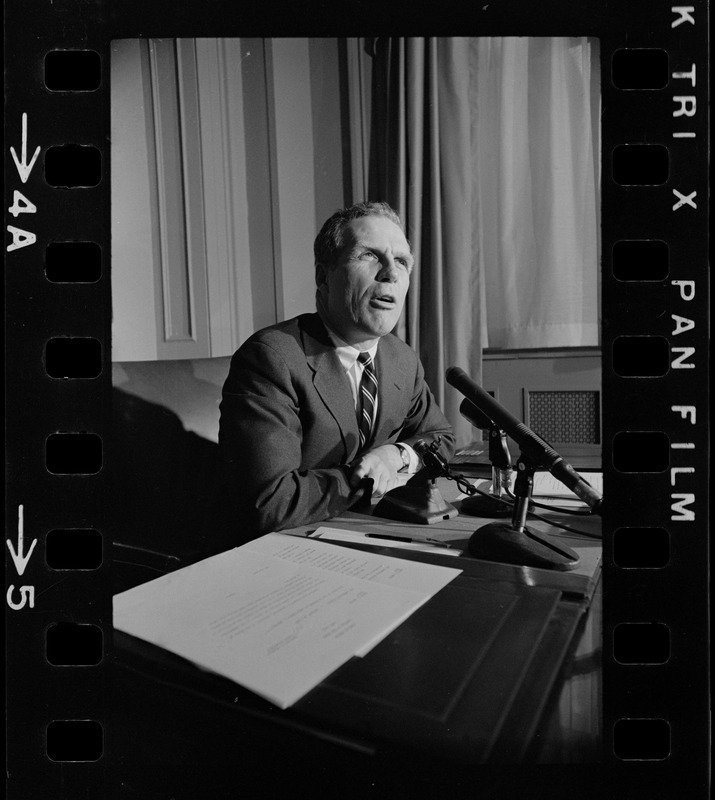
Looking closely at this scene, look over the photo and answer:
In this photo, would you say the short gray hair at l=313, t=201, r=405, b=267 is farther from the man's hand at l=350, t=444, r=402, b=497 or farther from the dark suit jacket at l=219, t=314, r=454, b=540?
the man's hand at l=350, t=444, r=402, b=497

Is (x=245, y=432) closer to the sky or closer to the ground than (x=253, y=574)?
closer to the sky

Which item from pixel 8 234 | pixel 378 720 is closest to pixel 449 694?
pixel 378 720

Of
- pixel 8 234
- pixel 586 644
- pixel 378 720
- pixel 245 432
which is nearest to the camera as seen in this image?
pixel 378 720

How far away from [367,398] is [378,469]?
0.16 meters

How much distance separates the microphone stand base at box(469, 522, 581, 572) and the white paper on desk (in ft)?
0.25

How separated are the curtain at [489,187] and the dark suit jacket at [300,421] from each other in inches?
2.4

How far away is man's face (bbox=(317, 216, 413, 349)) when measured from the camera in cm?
94

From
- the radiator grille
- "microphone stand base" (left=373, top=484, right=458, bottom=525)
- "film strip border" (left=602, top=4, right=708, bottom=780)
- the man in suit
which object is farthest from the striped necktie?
"film strip border" (left=602, top=4, right=708, bottom=780)

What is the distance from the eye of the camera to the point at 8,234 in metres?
0.71

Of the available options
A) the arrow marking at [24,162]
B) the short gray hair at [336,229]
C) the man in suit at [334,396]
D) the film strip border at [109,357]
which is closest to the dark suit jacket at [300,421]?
the man in suit at [334,396]

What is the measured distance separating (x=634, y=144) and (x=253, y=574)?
727mm

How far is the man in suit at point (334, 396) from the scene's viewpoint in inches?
34.5

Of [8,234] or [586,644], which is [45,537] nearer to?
[8,234]

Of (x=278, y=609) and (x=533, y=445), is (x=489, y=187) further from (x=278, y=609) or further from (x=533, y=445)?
(x=278, y=609)
